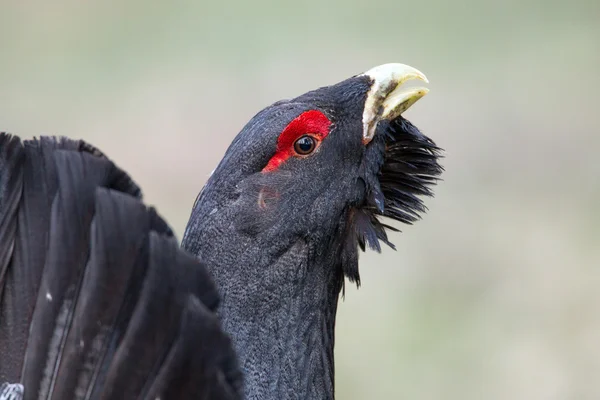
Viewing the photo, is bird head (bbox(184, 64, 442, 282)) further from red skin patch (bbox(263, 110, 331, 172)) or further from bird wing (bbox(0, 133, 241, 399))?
bird wing (bbox(0, 133, 241, 399))

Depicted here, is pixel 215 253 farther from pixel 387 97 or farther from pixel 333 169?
pixel 387 97

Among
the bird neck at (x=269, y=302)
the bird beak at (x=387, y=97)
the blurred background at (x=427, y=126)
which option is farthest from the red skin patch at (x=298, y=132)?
the blurred background at (x=427, y=126)

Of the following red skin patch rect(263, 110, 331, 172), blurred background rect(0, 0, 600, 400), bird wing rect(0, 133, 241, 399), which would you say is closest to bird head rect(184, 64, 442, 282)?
red skin patch rect(263, 110, 331, 172)

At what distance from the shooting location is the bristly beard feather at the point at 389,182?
171 inches

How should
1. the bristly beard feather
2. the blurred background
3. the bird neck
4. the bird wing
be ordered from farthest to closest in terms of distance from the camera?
A: 1. the blurred background
2. the bristly beard feather
3. the bird neck
4. the bird wing

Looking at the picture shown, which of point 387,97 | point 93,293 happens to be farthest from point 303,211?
point 93,293

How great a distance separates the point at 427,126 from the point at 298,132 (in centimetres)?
808

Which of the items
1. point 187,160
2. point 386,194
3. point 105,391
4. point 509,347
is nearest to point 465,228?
point 509,347

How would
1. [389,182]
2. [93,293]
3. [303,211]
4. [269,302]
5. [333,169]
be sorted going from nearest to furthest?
[93,293] → [269,302] → [303,211] → [333,169] → [389,182]

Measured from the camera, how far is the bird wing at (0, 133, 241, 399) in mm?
3066

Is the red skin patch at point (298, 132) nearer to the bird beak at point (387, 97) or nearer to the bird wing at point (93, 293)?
the bird beak at point (387, 97)

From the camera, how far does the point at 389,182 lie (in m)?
4.48

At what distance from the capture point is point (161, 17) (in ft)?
49.8

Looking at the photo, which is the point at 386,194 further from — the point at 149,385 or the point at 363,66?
the point at 363,66
